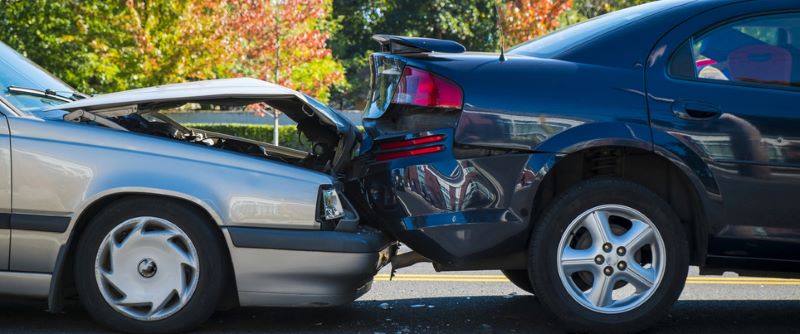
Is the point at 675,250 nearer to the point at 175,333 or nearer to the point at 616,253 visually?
the point at 616,253

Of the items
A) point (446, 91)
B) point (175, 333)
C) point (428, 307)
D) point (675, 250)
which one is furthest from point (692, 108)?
point (175, 333)

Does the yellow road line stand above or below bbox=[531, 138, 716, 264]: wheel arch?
below

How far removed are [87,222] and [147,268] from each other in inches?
14.3

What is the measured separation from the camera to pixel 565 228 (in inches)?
173

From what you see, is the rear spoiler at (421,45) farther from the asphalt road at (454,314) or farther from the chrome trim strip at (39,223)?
the chrome trim strip at (39,223)

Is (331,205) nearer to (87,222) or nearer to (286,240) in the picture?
(286,240)

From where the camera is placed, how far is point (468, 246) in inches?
173

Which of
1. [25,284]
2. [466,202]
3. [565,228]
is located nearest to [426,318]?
[466,202]

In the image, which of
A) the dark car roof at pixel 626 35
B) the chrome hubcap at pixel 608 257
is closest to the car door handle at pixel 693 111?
the dark car roof at pixel 626 35

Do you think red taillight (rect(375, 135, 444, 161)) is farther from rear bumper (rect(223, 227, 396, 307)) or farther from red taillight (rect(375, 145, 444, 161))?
rear bumper (rect(223, 227, 396, 307))

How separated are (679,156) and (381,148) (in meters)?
1.34

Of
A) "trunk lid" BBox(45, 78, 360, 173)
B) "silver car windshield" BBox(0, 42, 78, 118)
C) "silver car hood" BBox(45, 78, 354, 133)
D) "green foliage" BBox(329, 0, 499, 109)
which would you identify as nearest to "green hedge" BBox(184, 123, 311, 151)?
"green foliage" BBox(329, 0, 499, 109)

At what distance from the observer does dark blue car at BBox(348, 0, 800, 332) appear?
4371 millimetres

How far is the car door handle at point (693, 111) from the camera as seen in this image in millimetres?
4395
